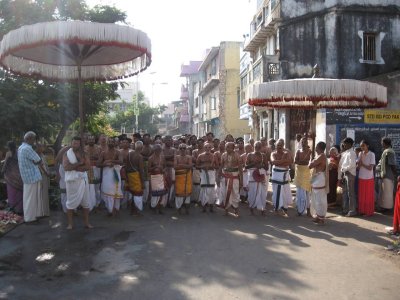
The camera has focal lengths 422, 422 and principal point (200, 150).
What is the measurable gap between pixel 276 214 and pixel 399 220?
Answer: 9.69ft

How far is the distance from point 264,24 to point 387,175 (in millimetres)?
13390

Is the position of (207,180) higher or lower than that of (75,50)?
lower

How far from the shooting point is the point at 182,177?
991 centimetres

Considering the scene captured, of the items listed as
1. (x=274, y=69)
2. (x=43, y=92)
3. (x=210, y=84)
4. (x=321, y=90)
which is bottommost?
(x=321, y=90)

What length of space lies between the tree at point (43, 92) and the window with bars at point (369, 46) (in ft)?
34.4

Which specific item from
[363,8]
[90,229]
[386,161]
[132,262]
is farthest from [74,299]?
[363,8]

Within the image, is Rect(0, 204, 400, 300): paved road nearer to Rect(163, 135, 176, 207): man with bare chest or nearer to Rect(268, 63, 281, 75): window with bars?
Rect(163, 135, 176, 207): man with bare chest

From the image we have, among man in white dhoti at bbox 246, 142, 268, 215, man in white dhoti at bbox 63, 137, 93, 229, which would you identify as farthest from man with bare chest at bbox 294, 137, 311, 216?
man in white dhoti at bbox 63, 137, 93, 229

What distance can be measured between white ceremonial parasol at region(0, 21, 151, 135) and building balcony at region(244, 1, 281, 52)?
11.9 meters

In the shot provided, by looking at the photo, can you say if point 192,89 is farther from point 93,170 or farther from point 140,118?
point 93,170

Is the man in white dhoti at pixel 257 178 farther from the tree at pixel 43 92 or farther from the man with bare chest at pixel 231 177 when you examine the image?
the tree at pixel 43 92

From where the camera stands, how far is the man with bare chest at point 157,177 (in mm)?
9844

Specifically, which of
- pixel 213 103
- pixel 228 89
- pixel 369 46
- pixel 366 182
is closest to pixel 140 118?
pixel 213 103

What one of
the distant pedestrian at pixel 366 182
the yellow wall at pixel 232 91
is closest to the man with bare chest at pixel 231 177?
the distant pedestrian at pixel 366 182
